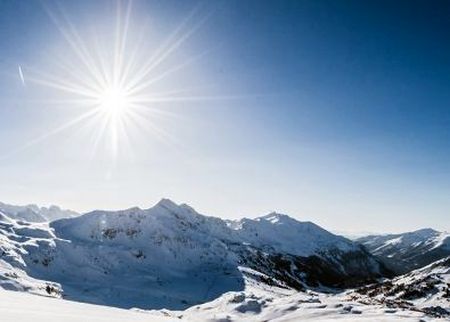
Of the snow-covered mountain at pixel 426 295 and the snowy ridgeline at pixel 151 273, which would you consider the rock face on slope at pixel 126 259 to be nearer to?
the snowy ridgeline at pixel 151 273

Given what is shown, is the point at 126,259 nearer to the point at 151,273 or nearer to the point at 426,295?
the point at 151,273

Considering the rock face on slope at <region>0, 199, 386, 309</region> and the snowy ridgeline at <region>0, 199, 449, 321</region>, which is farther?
the rock face on slope at <region>0, 199, 386, 309</region>

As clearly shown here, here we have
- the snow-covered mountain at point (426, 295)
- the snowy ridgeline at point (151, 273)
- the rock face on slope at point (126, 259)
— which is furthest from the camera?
the rock face on slope at point (126, 259)

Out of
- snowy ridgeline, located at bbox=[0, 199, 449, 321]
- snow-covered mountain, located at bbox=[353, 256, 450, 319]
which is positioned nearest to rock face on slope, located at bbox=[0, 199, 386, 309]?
snowy ridgeline, located at bbox=[0, 199, 449, 321]

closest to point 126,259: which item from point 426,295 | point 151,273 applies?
point 151,273

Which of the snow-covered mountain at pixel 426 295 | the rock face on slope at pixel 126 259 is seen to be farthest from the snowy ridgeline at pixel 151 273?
the snow-covered mountain at pixel 426 295

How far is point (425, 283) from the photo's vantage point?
10281 centimetres

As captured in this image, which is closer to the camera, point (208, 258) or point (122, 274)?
point (122, 274)

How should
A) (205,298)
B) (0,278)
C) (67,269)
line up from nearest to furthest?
(0,278) < (205,298) < (67,269)

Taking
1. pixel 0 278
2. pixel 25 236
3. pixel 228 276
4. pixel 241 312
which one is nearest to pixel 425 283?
pixel 228 276

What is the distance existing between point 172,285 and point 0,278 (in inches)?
2027

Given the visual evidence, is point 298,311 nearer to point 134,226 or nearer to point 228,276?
point 228,276

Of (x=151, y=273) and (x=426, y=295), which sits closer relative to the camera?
(x=426, y=295)

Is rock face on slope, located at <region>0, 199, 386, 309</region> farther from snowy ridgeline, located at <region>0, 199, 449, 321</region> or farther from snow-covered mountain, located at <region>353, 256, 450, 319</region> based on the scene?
snow-covered mountain, located at <region>353, 256, 450, 319</region>
